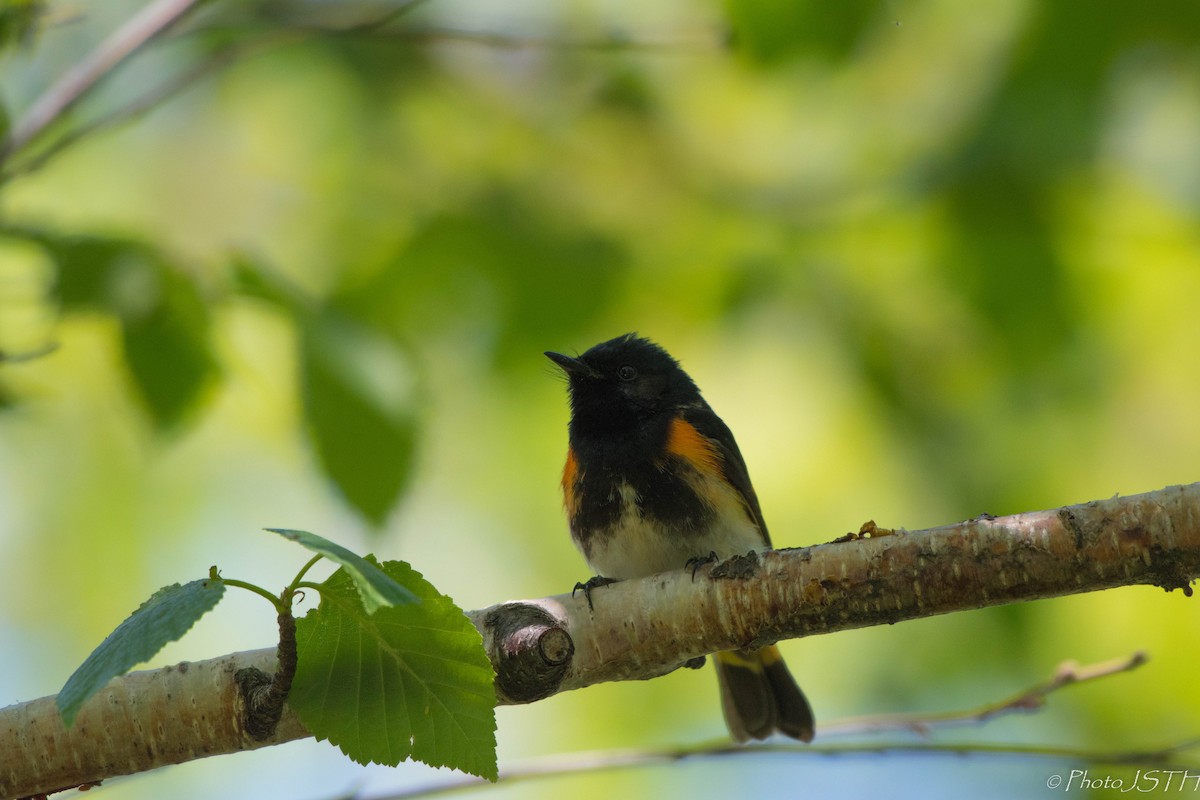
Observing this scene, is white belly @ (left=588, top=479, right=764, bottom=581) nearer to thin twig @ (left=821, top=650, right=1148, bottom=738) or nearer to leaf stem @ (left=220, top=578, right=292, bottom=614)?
thin twig @ (left=821, top=650, right=1148, bottom=738)

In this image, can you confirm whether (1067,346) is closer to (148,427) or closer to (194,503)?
(148,427)

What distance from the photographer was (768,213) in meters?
5.09

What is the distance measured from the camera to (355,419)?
2840 mm

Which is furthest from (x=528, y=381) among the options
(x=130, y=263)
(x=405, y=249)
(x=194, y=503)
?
(x=130, y=263)

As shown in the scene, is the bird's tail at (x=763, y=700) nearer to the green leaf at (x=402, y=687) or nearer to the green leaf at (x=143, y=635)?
the green leaf at (x=402, y=687)

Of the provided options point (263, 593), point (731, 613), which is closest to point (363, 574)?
point (263, 593)

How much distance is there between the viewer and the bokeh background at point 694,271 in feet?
13.5

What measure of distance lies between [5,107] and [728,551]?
→ 8.93 feet

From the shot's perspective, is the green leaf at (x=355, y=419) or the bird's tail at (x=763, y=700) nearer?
the green leaf at (x=355, y=419)

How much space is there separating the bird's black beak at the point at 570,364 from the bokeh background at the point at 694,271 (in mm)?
119

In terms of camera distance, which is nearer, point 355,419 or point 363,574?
point 363,574

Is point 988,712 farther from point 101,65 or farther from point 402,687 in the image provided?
point 101,65

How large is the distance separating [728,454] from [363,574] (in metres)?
3.08

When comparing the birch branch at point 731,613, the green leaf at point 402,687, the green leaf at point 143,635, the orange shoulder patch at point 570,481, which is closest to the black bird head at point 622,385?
the orange shoulder patch at point 570,481
